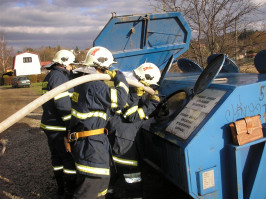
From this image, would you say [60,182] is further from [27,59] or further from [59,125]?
[27,59]

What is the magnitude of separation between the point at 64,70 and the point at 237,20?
14.3 feet

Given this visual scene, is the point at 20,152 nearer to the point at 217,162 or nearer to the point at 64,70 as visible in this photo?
the point at 64,70

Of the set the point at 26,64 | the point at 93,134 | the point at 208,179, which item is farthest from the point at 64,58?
the point at 26,64

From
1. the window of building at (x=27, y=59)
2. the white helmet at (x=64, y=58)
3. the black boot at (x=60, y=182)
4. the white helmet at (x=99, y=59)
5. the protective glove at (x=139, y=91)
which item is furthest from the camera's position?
the window of building at (x=27, y=59)

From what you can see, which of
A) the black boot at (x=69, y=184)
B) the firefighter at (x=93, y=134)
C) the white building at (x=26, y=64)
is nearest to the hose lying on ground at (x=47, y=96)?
the firefighter at (x=93, y=134)

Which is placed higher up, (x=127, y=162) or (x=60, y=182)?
(x=127, y=162)

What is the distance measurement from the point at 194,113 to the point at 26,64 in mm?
48062

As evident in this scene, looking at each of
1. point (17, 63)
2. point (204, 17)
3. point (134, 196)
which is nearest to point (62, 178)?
point (134, 196)

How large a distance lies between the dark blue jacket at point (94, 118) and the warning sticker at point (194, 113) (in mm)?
567

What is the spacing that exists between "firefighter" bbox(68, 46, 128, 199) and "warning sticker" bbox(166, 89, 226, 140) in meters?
0.56

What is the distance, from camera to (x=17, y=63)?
4494 cm

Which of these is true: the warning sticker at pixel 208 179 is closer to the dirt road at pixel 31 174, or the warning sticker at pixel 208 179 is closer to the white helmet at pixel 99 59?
the dirt road at pixel 31 174

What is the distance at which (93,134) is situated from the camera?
2326mm

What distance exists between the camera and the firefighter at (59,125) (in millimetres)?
3211
